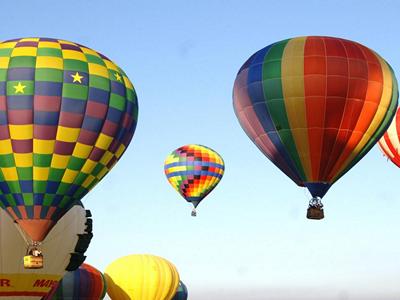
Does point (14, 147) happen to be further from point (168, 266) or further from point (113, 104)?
point (168, 266)

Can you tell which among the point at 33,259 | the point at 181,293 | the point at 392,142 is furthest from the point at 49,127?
the point at 181,293

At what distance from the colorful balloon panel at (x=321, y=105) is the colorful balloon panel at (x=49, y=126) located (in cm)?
506

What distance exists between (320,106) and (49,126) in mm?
8277

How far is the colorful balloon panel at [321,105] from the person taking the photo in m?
25.7

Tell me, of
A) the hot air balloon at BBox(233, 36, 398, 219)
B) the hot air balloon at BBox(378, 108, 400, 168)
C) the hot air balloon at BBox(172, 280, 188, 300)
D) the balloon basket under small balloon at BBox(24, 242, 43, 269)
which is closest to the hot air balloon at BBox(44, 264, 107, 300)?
the hot air balloon at BBox(172, 280, 188, 300)

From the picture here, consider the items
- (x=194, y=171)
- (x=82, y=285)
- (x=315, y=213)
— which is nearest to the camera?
(x=315, y=213)

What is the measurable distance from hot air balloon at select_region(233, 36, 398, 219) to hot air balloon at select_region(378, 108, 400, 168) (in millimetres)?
6293

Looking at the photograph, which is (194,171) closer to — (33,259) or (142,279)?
(142,279)

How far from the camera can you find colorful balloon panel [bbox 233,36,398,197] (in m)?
25.7

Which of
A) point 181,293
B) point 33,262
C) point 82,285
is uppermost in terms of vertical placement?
point 33,262

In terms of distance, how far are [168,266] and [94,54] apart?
13.7 m

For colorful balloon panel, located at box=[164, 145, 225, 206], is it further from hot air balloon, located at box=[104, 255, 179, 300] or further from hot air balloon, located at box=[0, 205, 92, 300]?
hot air balloon, located at box=[0, 205, 92, 300]

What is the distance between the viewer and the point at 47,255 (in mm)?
25000

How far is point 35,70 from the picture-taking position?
2322cm
